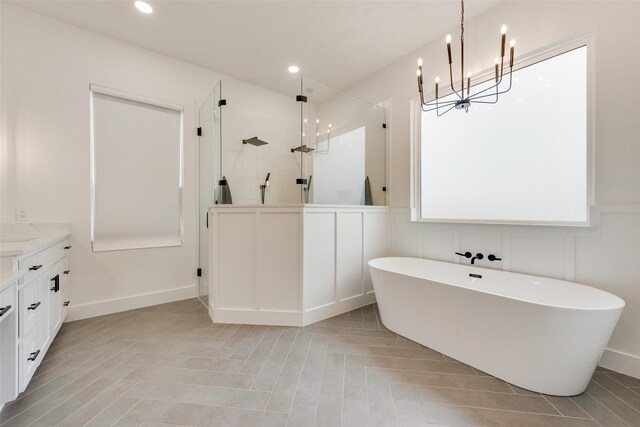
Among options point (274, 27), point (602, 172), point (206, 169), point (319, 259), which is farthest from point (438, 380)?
point (274, 27)

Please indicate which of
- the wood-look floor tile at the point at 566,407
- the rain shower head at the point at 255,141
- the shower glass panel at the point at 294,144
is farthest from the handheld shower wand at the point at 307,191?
the wood-look floor tile at the point at 566,407

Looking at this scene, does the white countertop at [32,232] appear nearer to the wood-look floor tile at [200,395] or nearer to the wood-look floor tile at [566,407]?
the wood-look floor tile at [200,395]

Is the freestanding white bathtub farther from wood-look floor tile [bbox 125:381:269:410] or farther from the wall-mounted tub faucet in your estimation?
wood-look floor tile [bbox 125:381:269:410]

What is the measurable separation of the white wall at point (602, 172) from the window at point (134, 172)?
3.45m

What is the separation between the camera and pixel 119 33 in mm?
2664

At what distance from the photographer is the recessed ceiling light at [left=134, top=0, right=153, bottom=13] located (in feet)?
7.45

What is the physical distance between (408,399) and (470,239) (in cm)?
167

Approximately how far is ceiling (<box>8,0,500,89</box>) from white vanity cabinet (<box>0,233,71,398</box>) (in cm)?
214

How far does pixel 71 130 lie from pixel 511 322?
4.10 metres

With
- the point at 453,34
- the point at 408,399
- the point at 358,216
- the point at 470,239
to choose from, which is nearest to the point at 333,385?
the point at 408,399

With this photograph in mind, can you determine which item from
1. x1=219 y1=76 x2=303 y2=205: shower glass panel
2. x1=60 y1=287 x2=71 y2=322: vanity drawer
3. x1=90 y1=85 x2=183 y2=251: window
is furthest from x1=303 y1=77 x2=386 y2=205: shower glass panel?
x1=60 y1=287 x2=71 y2=322: vanity drawer

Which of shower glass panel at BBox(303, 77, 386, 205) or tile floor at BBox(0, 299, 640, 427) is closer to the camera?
tile floor at BBox(0, 299, 640, 427)

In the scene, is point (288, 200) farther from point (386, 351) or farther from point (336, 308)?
point (386, 351)

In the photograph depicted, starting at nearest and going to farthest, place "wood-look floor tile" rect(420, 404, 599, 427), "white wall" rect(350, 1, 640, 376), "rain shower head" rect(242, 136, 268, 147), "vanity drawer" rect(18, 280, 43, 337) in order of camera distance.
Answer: "wood-look floor tile" rect(420, 404, 599, 427)
"vanity drawer" rect(18, 280, 43, 337)
"white wall" rect(350, 1, 640, 376)
"rain shower head" rect(242, 136, 268, 147)
